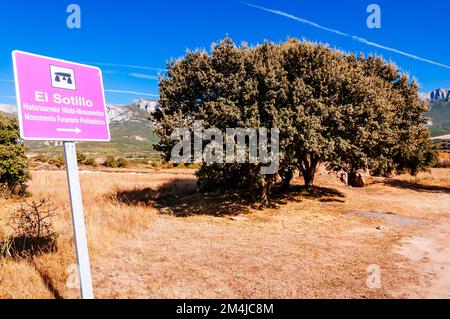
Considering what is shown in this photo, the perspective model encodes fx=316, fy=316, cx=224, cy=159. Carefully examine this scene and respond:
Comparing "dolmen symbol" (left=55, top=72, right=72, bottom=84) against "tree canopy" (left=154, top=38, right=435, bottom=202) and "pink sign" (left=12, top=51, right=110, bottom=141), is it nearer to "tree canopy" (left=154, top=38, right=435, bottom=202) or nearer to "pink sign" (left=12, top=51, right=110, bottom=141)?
"pink sign" (left=12, top=51, right=110, bottom=141)

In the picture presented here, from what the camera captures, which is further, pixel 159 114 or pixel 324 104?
pixel 159 114

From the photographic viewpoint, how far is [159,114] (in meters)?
19.6

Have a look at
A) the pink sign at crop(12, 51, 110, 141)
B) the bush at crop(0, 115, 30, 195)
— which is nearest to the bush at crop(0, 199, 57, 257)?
the pink sign at crop(12, 51, 110, 141)

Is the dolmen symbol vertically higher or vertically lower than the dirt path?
higher

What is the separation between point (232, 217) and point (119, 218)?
566 centimetres

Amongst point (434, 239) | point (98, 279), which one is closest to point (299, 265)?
point (98, 279)

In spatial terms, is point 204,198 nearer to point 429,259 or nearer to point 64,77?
point 429,259

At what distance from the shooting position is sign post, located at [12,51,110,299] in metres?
5.01

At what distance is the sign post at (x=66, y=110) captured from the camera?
16.4ft

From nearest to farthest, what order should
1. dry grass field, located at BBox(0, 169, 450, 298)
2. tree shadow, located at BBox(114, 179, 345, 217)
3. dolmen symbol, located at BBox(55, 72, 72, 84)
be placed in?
1. dolmen symbol, located at BBox(55, 72, 72, 84)
2. dry grass field, located at BBox(0, 169, 450, 298)
3. tree shadow, located at BBox(114, 179, 345, 217)

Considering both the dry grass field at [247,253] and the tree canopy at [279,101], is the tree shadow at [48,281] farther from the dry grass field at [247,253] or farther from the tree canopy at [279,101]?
the tree canopy at [279,101]

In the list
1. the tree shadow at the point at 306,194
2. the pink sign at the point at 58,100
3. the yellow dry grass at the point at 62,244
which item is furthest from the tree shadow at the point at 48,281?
the tree shadow at the point at 306,194

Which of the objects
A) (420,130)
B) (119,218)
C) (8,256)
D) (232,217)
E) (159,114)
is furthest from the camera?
(420,130)
